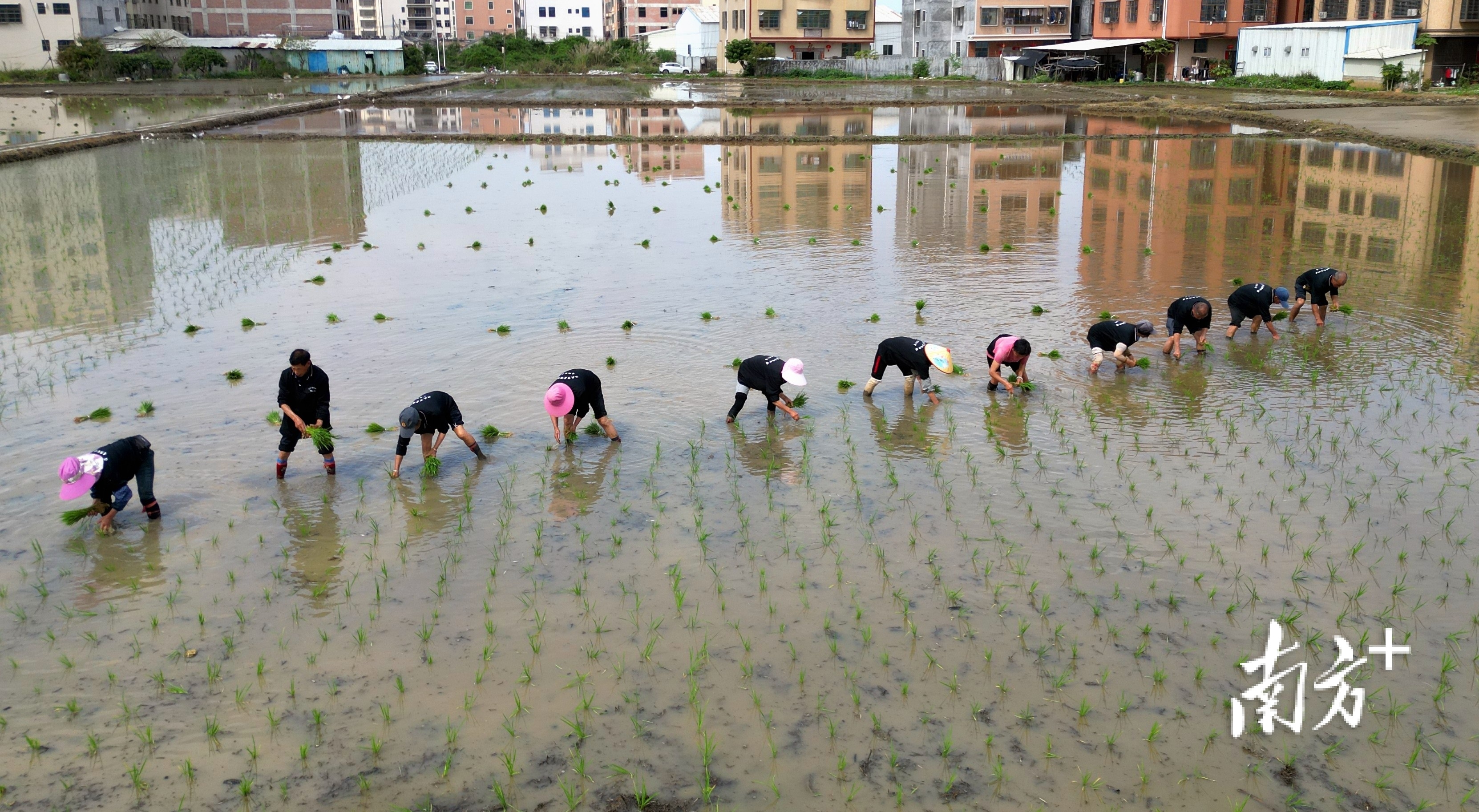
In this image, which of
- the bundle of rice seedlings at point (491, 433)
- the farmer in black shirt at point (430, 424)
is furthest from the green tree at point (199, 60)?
the farmer in black shirt at point (430, 424)

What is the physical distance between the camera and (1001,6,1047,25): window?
73.8 meters

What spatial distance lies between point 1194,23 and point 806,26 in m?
25.0

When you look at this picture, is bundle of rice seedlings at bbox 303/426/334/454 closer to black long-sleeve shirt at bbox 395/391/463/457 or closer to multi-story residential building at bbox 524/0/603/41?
black long-sleeve shirt at bbox 395/391/463/457

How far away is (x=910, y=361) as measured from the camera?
1080 cm

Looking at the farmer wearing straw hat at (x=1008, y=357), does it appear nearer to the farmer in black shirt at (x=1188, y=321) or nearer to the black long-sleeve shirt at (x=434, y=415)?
the farmer in black shirt at (x=1188, y=321)

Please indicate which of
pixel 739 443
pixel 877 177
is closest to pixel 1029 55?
pixel 877 177

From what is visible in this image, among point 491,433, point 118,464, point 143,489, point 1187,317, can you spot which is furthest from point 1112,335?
point 118,464

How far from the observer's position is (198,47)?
7594cm

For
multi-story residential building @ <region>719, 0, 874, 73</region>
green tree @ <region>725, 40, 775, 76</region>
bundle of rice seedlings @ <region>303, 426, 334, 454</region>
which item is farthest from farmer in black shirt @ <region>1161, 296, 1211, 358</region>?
multi-story residential building @ <region>719, 0, 874, 73</region>

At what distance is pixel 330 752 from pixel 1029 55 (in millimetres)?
73834

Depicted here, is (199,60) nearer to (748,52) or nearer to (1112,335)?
(748,52)

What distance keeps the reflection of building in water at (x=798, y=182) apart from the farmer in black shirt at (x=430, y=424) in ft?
38.2

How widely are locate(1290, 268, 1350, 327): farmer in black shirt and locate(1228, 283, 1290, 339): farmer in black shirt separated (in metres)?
0.50

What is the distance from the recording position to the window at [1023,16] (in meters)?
73.8
